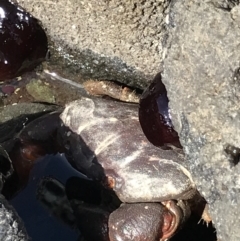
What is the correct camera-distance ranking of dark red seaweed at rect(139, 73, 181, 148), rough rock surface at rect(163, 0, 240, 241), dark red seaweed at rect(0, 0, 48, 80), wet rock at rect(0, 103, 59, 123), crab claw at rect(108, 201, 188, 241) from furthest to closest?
wet rock at rect(0, 103, 59, 123)
dark red seaweed at rect(0, 0, 48, 80)
crab claw at rect(108, 201, 188, 241)
dark red seaweed at rect(139, 73, 181, 148)
rough rock surface at rect(163, 0, 240, 241)

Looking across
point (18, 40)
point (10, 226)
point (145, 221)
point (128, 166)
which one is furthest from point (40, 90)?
point (10, 226)

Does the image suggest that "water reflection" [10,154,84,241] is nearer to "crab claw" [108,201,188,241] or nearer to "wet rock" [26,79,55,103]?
"crab claw" [108,201,188,241]

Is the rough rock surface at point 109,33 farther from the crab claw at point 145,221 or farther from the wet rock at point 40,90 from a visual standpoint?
the crab claw at point 145,221

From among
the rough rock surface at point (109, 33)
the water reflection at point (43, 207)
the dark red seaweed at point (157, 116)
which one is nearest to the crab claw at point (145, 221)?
the water reflection at point (43, 207)

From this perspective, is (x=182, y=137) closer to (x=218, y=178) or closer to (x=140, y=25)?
(x=218, y=178)

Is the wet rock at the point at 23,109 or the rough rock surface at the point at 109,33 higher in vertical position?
the rough rock surface at the point at 109,33

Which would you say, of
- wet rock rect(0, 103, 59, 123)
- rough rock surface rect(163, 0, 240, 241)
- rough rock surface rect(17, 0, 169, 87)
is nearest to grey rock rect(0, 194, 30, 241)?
rough rock surface rect(163, 0, 240, 241)
